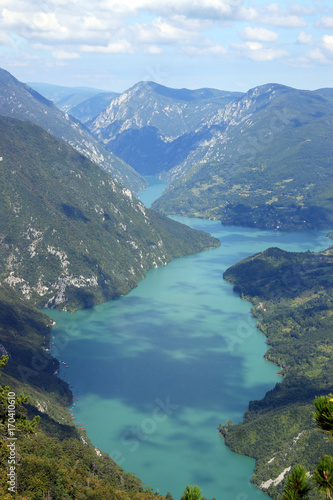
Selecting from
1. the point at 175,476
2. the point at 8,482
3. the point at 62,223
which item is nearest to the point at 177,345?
the point at 175,476

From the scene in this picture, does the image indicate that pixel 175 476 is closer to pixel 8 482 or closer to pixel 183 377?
pixel 183 377

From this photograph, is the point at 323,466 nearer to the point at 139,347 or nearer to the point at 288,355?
the point at 288,355

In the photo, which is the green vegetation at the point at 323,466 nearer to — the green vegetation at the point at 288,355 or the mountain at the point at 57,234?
the green vegetation at the point at 288,355

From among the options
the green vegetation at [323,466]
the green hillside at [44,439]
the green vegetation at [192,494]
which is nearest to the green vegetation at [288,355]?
the green vegetation at [323,466]

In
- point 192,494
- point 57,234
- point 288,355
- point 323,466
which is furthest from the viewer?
point 57,234

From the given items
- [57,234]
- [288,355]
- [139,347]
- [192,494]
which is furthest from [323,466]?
[57,234]
